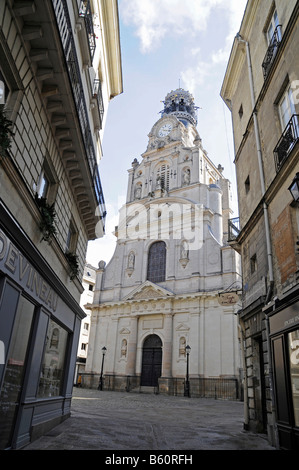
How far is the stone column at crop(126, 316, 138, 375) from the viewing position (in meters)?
29.1

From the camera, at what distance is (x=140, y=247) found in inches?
1369

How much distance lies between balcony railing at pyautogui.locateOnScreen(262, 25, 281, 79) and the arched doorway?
24.5m

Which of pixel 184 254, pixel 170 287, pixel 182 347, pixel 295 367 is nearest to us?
pixel 295 367

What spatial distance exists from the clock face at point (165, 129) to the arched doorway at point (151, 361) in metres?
25.2

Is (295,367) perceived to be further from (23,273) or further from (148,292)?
(148,292)

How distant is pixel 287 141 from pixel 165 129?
3647 centimetres

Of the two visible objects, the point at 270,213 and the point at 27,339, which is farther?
the point at 270,213

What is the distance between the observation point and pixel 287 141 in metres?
8.16

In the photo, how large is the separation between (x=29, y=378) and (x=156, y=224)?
28.6 meters

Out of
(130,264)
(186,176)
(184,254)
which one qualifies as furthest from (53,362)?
(186,176)

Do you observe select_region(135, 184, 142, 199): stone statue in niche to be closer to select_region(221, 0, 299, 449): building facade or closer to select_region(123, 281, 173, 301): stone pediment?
select_region(123, 281, 173, 301): stone pediment

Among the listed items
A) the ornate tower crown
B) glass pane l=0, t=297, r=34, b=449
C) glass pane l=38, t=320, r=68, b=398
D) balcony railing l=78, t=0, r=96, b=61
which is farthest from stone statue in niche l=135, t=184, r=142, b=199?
glass pane l=0, t=297, r=34, b=449

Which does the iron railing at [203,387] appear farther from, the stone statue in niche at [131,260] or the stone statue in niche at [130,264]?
the stone statue in niche at [131,260]
